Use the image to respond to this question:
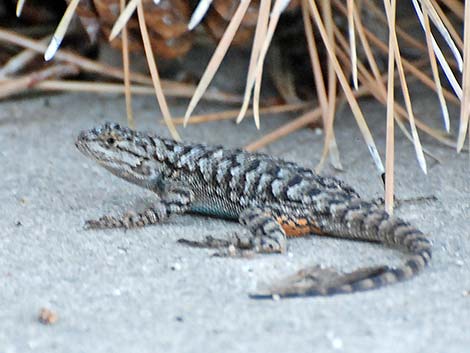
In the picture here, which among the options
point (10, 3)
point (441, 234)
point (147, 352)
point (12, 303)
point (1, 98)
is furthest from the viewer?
point (10, 3)

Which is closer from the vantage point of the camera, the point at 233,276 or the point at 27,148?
the point at 233,276

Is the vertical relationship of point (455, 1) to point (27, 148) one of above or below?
above

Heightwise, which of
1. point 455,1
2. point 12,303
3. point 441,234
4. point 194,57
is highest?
point 455,1

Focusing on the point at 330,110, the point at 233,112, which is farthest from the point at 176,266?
the point at 233,112

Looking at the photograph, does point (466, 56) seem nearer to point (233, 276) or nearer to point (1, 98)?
point (233, 276)

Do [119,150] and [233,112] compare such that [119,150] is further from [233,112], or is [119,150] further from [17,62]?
[17,62]

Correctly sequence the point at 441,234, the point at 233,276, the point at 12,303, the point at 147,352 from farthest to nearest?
the point at 441,234
the point at 233,276
the point at 12,303
the point at 147,352

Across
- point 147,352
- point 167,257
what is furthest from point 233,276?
point 147,352

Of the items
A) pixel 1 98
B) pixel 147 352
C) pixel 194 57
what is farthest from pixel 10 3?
pixel 147 352

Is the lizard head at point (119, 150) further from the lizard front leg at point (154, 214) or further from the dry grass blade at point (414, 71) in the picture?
the dry grass blade at point (414, 71)
